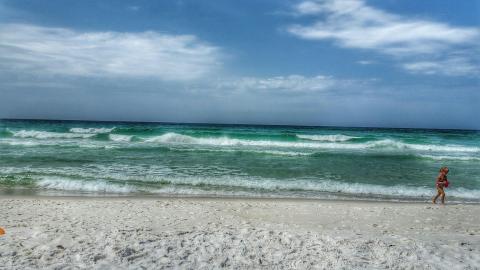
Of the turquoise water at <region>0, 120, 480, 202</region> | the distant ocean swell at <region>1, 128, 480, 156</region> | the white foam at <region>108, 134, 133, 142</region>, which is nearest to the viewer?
the turquoise water at <region>0, 120, 480, 202</region>

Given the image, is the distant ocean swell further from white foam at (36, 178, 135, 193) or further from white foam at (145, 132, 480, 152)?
white foam at (36, 178, 135, 193)

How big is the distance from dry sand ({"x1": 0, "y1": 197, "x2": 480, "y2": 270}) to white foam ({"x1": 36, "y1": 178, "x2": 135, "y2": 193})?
67.8 inches

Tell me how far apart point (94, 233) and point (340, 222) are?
4.46 m

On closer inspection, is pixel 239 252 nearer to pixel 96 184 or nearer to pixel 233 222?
pixel 233 222

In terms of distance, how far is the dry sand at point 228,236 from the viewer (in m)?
4.63

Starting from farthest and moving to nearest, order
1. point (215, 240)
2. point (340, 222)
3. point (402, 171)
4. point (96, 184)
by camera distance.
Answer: point (402, 171)
point (96, 184)
point (340, 222)
point (215, 240)

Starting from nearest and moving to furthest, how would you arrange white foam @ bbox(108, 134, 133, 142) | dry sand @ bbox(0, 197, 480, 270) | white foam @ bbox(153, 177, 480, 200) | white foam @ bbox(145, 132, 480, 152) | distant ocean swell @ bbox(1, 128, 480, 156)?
dry sand @ bbox(0, 197, 480, 270), white foam @ bbox(153, 177, 480, 200), distant ocean swell @ bbox(1, 128, 480, 156), white foam @ bbox(145, 132, 480, 152), white foam @ bbox(108, 134, 133, 142)

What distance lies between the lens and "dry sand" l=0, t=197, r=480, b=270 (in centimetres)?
463

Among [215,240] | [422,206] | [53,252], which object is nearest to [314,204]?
[422,206]

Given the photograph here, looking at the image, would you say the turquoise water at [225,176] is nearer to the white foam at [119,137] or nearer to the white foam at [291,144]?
the white foam at [291,144]

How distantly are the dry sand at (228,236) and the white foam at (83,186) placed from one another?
172cm

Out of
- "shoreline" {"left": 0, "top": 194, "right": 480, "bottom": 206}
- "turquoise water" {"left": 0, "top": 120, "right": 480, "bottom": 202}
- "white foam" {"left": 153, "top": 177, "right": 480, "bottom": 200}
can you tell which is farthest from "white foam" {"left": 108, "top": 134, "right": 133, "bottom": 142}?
"shoreline" {"left": 0, "top": 194, "right": 480, "bottom": 206}

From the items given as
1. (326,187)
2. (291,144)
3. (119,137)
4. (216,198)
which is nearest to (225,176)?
(216,198)

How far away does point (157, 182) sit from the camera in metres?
11.5
